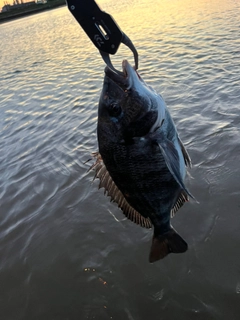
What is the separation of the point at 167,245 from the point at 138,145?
963 mm

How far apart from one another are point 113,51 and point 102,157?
32.4 inches

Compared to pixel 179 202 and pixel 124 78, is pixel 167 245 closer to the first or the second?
pixel 179 202

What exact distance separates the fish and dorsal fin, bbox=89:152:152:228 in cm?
1

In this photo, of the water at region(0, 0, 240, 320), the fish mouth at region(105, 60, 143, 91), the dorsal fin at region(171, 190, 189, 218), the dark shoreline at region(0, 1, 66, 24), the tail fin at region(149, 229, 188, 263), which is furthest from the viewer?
the dark shoreline at region(0, 1, 66, 24)

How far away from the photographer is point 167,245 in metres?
2.67

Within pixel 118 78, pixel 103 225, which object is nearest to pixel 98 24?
pixel 118 78

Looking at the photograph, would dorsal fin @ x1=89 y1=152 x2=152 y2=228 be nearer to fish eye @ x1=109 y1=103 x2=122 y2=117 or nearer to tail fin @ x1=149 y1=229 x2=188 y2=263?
tail fin @ x1=149 y1=229 x2=188 y2=263

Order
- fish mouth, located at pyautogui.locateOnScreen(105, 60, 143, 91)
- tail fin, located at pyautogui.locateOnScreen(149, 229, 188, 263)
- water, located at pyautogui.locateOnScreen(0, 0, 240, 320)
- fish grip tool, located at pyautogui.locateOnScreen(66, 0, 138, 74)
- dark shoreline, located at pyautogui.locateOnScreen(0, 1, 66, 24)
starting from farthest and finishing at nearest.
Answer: dark shoreline, located at pyautogui.locateOnScreen(0, 1, 66, 24), water, located at pyautogui.locateOnScreen(0, 0, 240, 320), tail fin, located at pyautogui.locateOnScreen(149, 229, 188, 263), fish mouth, located at pyautogui.locateOnScreen(105, 60, 143, 91), fish grip tool, located at pyautogui.locateOnScreen(66, 0, 138, 74)

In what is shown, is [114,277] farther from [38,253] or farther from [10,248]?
[10,248]

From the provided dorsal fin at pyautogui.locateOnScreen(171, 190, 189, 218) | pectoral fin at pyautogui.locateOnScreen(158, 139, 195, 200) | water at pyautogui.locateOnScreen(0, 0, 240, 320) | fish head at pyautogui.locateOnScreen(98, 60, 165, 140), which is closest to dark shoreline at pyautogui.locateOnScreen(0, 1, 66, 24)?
water at pyautogui.locateOnScreen(0, 0, 240, 320)

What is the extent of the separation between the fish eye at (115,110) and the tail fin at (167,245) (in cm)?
116

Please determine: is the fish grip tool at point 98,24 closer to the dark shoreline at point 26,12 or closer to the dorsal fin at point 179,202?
the dorsal fin at point 179,202

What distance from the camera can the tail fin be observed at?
264 centimetres

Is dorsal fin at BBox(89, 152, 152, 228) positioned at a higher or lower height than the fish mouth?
lower
